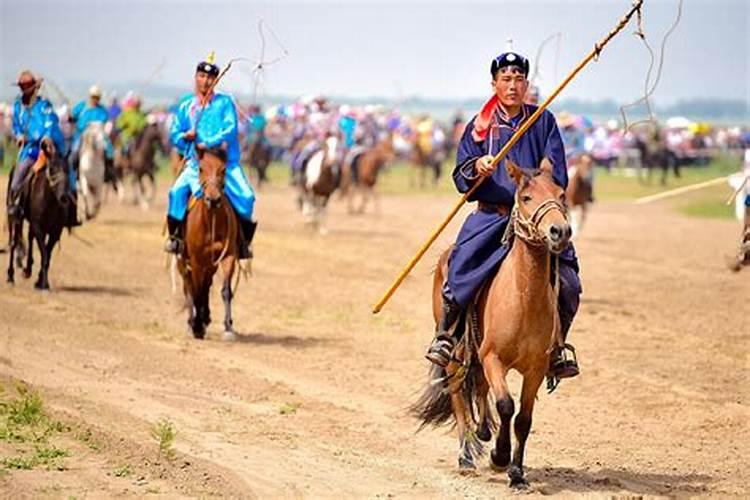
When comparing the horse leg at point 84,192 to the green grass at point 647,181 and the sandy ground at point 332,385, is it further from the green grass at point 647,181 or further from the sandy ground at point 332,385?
the green grass at point 647,181

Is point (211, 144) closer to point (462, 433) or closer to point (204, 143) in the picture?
point (204, 143)

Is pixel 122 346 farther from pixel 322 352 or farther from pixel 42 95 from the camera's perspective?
pixel 42 95

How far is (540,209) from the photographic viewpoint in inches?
333

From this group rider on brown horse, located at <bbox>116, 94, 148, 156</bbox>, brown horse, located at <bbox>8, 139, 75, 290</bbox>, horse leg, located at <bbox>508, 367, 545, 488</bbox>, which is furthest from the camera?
rider on brown horse, located at <bbox>116, 94, 148, 156</bbox>

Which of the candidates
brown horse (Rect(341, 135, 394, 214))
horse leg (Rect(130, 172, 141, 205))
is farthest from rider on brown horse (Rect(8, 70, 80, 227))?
brown horse (Rect(341, 135, 394, 214))

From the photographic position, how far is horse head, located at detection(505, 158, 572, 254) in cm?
832

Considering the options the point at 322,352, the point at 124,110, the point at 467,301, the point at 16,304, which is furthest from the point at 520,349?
the point at 124,110

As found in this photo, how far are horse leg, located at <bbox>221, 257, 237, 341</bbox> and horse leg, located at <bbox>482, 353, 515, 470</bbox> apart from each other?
19.5 ft

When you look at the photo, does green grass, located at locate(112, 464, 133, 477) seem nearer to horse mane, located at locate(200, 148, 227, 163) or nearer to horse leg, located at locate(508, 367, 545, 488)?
horse leg, located at locate(508, 367, 545, 488)

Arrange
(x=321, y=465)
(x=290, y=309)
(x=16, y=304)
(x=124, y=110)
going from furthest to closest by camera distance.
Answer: (x=124, y=110), (x=290, y=309), (x=16, y=304), (x=321, y=465)

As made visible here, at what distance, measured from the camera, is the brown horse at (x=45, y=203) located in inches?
700

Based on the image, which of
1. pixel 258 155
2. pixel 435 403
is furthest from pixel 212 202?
pixel 258 155

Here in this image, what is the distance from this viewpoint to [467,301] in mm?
9250

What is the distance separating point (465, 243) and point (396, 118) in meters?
49.2
